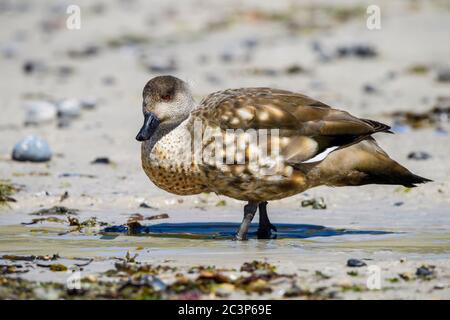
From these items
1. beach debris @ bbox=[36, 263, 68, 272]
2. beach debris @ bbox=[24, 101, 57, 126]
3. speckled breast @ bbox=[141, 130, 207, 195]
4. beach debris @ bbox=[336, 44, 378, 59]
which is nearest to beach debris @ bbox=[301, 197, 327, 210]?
speckled breast @ bbox=[141, 130, 207, 195]

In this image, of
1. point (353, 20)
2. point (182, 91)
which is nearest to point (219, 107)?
point (182, 91)

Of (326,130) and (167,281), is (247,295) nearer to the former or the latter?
(167,281)

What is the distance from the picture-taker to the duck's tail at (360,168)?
22.7ft

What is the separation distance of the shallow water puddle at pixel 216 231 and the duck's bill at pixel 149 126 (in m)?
0.66

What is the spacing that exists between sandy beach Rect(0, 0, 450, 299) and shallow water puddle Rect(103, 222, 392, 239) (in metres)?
0.02

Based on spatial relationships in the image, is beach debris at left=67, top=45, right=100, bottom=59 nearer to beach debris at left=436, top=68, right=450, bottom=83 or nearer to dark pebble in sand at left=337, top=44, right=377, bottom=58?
dark pebble in sand at left=337, top=44, right=377, bottom=58

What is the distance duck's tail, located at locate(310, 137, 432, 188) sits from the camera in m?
6.93

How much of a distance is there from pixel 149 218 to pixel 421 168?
99.9 inches

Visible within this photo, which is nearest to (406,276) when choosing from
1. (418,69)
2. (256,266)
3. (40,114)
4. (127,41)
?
(256,266)

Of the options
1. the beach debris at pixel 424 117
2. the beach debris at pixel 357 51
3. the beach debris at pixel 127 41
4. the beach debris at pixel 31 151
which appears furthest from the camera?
the beach debris at pixel 127 41

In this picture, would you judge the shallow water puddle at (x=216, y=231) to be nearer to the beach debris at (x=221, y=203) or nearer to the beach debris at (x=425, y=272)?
the beach debris at (x=221, y=203)

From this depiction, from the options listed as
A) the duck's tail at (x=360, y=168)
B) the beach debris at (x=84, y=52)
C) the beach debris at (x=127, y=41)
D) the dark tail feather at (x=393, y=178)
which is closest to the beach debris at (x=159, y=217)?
the duck's tail at (x=360, y=168)
